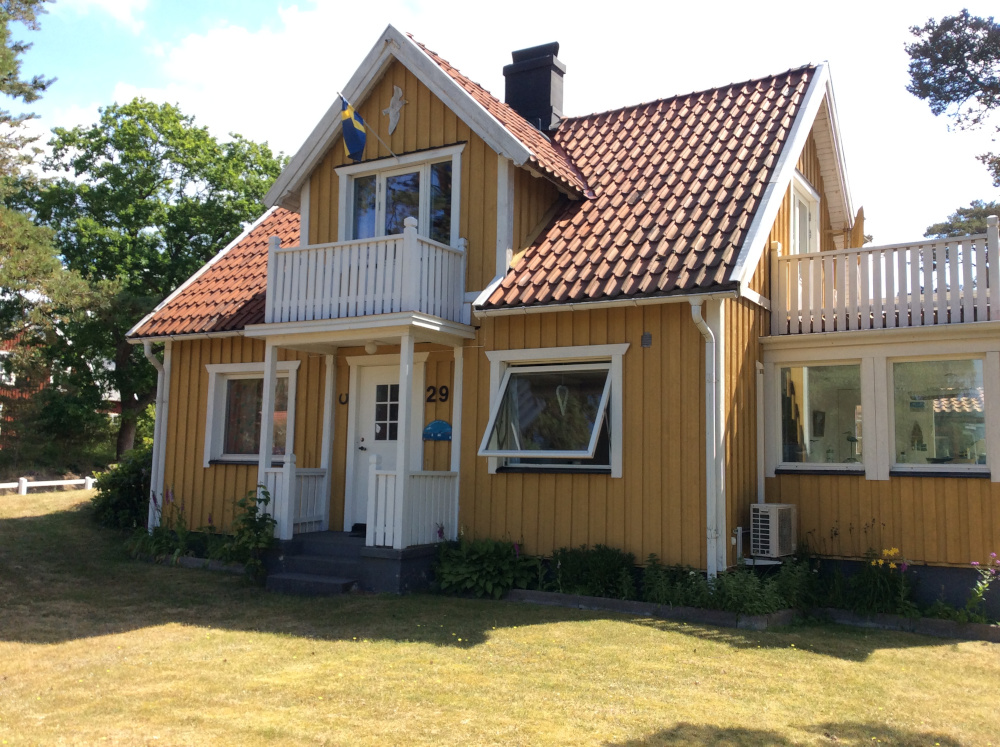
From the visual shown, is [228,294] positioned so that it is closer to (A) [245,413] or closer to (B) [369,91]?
(A) [245,413]

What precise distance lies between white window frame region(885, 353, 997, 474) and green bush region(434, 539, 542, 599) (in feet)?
14.2

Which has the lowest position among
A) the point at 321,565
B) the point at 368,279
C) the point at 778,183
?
the point at 321,565

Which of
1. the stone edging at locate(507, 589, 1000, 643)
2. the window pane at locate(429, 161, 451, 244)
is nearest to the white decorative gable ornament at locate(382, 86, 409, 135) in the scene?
the window pane at locate(429, 161, 451, 244)

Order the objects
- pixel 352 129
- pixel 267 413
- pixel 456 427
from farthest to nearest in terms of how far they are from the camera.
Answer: pixel 352 129 → pixel 267 413 → pixel 456 427

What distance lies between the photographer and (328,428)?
12.5 meters

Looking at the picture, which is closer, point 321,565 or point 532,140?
point 321,565

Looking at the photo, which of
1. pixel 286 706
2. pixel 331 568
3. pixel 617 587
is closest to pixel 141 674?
pixel 286 706

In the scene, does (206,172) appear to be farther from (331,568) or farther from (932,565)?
(932,565)

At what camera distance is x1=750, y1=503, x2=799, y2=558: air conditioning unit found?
9.76m

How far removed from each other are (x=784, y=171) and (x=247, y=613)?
825 cm

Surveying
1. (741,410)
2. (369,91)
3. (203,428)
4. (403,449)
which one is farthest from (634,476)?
(203,428)

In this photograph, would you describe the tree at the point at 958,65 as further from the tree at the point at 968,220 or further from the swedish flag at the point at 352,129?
the swedish flag at the point at 352,129

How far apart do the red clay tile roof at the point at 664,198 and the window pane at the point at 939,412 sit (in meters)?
2.71

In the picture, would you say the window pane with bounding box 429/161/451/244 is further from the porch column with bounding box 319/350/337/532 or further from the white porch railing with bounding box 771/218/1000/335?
the white porch railing with bounding box 771/218/1000/335
